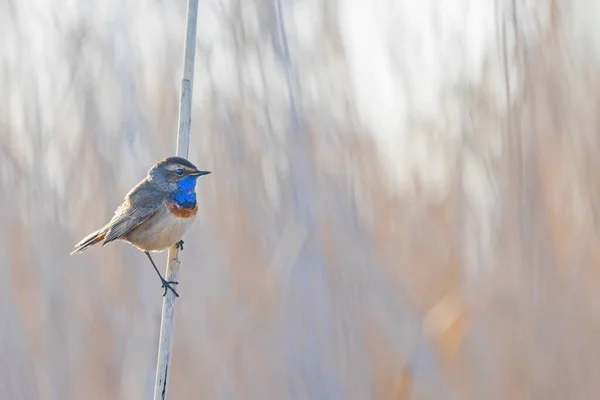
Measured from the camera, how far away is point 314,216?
2.43 metres

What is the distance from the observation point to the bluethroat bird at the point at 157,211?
2375 millimetres

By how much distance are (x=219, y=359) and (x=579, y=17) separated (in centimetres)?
150

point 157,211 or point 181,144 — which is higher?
point 181,144

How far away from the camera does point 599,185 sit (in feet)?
7.21

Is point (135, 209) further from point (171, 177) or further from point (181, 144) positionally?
point (181, 144)

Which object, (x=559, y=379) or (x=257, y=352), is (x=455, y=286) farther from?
(x=257, y=352)

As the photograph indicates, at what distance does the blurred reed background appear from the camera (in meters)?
2.26

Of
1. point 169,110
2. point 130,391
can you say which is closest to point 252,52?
point 169,110

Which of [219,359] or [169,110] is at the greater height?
[169,110]

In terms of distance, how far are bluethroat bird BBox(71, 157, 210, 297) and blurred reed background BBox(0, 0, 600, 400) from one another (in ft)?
0.68

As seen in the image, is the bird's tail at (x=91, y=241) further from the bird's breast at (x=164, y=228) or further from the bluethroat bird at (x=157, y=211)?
the bird's breast at (x=164, y=228)

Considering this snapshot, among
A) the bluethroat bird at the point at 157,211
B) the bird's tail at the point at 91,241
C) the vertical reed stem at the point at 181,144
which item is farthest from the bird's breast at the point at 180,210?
the vertical reed stem at the point at 181,144

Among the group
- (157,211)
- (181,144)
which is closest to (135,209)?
(157,211)

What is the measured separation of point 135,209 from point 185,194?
0.52 feet
